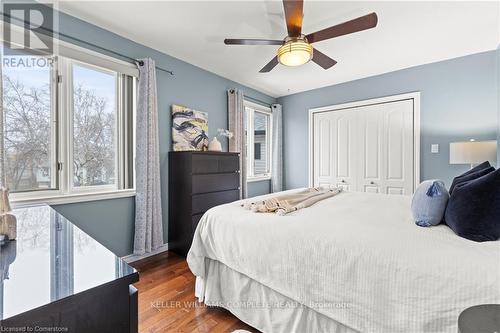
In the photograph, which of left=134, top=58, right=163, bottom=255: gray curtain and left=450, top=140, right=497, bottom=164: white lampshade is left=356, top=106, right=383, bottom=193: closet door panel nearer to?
left=450, top=140, right=497, bottom=164: white lampshade

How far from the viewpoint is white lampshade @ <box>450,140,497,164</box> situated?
2617 mm

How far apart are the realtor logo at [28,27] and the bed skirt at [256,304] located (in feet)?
7.82

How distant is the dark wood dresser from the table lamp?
9.17 feet

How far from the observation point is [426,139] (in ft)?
11.5

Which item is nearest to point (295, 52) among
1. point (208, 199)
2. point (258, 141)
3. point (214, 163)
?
point (214, 163)

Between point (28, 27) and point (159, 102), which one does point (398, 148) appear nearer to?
point (159, 102)

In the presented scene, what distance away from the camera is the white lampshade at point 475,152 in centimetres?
262

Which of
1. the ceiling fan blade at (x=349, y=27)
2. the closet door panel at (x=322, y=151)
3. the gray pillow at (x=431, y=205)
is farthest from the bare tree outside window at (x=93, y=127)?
the closet door panel at (x=322, y=151)

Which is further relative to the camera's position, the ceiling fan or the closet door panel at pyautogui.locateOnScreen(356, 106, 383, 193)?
the closet door panel at pyautogui.locateOnScreen(356, 106, 383, 193)

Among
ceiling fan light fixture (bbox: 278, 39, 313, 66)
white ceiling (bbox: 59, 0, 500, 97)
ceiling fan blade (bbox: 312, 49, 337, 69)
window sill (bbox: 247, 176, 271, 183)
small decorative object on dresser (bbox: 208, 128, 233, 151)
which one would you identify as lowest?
window sill (bbox: 247, 176, 271, 183)

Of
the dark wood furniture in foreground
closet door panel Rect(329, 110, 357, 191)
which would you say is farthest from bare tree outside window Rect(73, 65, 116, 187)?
closet door panel Rect(329, 110, 357, 191)

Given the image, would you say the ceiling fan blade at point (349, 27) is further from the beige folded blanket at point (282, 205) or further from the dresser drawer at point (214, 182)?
the dresser drawer at point (214, 182)

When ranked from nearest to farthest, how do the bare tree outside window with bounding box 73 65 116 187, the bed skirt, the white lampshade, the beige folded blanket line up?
the bed skirt < the beige folded blanket < the bare tree outside window with bounding box 73 65 116 187 < the white lampshade

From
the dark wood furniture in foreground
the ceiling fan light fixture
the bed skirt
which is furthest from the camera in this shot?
the ceiling fan light fixture
